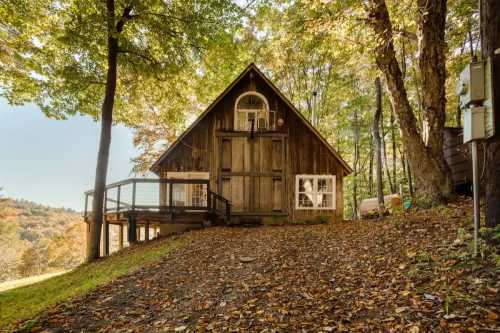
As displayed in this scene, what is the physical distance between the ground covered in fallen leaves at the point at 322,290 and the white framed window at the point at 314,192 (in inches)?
247

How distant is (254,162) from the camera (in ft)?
44.7

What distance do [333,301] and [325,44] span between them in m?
9.30

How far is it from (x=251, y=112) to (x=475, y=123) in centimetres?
1046

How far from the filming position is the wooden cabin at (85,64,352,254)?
13.3 metres

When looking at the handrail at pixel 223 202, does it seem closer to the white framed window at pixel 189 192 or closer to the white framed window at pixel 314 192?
the white framed window at pixel 189 192

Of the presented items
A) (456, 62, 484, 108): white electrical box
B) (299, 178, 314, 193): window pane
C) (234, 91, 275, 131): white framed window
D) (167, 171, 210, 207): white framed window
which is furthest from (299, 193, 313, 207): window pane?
(456, 62, 484, 108): white electrical box

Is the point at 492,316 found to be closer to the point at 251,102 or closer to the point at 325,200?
the point at 325,200

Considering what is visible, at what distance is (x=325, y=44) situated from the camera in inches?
419

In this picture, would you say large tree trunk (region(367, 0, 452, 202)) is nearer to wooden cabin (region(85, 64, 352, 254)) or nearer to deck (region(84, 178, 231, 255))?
wooden cabin (region(85, 64, 352, 254))

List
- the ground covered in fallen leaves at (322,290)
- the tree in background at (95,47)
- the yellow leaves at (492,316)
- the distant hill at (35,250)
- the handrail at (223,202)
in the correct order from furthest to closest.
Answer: the distant hill at (35,250) < the handrail at (223,202) < the tree in background at (95,47) < the ground covered in fallen leaves at (322,290) < the yellow leaves at (492,316)

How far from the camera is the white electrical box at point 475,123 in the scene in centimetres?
416

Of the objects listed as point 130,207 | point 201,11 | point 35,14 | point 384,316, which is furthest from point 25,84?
point 384,316

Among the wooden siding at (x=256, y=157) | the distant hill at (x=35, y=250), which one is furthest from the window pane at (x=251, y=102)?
the distant hill at (x=35, y=250)

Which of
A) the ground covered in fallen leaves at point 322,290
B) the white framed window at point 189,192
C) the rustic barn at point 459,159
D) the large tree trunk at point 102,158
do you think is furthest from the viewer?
the white framed window at point 189,192
